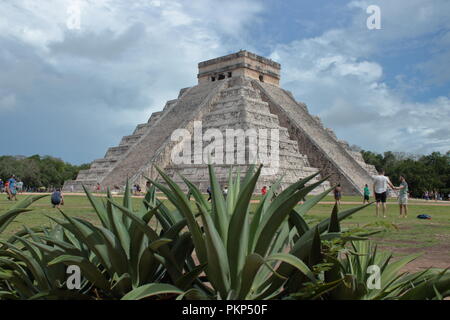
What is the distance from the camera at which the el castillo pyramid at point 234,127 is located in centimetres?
2531

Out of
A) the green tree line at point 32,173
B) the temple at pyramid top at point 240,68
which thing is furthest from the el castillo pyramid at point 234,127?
the green tree line at point 32,173

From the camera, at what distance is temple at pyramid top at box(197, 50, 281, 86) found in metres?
33.1

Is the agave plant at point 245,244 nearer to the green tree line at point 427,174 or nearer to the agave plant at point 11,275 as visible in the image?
the agave plant at point 11,275

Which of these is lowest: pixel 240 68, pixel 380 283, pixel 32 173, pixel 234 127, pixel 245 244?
pixel 380 283

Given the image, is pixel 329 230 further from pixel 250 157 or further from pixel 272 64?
pixel 272 64

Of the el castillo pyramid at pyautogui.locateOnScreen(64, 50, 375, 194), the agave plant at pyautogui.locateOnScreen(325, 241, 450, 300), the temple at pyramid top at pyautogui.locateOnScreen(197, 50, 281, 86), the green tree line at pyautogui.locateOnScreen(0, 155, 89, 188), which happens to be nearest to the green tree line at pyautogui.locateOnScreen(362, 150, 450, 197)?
the el castillo pyramid at pyautogui.locateOnScreen(64, 50, 375, 194)

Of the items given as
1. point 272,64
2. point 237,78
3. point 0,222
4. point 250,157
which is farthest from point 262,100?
point 0,222
